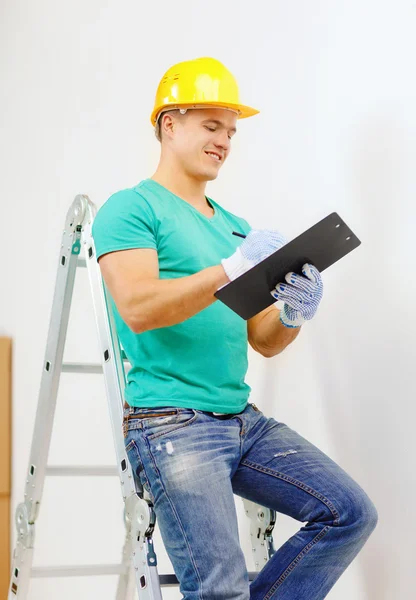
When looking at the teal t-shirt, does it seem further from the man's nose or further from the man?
the man's nose

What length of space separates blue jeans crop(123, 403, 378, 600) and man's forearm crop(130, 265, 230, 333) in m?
0.18

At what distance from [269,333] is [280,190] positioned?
574 millimetres

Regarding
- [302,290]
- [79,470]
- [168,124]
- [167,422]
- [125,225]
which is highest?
[168,124]

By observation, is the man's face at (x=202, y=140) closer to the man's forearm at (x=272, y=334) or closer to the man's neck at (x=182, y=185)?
the man's neck at (x=182, y=185)

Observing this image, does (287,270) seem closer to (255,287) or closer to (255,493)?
(255,287)

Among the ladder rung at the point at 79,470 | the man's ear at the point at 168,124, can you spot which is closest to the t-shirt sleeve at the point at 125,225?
the man's ear at the point at 168,124

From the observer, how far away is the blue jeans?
147 cm

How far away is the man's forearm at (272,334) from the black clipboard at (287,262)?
0.26 m

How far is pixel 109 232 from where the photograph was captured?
1.61 m

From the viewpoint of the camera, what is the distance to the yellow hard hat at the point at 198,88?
1.76 metres

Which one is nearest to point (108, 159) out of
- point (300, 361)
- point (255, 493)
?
point (300, 361)

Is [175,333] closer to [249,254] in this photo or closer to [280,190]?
[249,254]

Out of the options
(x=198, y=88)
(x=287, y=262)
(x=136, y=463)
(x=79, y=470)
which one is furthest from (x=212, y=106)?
(x=79, y=470)

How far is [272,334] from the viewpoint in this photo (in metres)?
1.82
